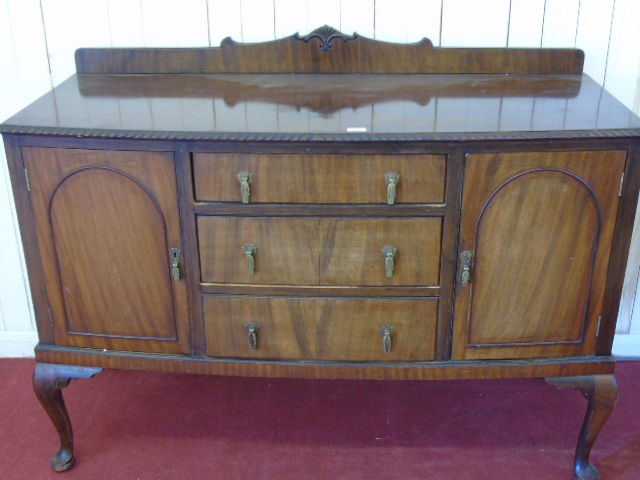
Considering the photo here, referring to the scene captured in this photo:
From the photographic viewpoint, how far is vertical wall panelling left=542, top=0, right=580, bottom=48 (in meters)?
1.84

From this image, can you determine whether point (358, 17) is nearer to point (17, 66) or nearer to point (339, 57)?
point (339, 57)

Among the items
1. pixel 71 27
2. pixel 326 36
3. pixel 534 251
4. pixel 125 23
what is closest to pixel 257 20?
pixel 326 36

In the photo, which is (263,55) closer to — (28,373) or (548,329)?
(548,329)

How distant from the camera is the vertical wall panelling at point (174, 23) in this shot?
186cm

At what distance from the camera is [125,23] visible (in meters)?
1.88

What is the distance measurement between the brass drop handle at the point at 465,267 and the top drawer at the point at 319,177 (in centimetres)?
14

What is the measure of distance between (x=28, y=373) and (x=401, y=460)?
1.23m

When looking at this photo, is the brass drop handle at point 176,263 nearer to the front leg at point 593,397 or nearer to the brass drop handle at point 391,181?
the brass drop handle at point 391,181

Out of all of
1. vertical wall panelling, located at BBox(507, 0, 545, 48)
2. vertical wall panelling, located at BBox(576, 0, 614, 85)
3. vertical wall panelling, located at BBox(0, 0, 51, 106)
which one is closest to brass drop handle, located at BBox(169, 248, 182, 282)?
vertical wall panelling, located at BBox(0, 0, 51, 106)

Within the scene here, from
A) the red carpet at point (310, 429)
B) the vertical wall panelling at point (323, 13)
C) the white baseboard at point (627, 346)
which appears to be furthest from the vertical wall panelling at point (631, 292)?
the vertical wall panelling at point (323, 13)

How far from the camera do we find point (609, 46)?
1.89 metres

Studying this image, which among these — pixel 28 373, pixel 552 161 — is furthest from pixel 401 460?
pixel 28 373

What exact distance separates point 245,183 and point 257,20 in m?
0.64

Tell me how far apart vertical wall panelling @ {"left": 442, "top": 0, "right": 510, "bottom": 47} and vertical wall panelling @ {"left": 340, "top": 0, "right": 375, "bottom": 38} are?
20 centimetres
